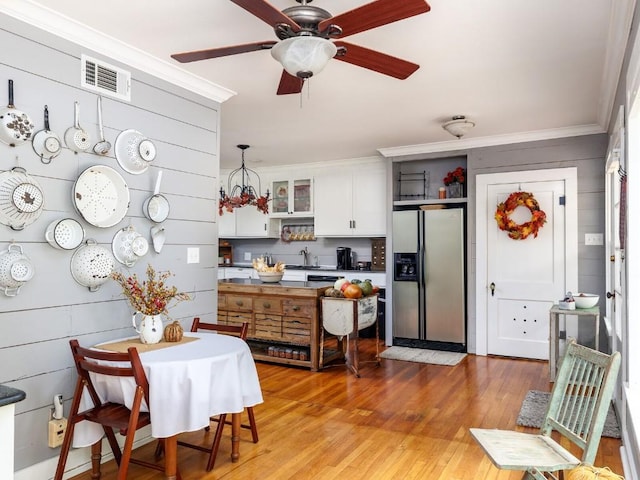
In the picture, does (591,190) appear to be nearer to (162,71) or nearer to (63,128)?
(162,71)

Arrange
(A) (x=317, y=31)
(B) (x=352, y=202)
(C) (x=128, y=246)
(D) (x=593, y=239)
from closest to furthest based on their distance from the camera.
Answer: (A) (x=317, y=31) < (C) (x=128, y=246) < (D) (x=593, y=239) < (B) (x=352, y=202)

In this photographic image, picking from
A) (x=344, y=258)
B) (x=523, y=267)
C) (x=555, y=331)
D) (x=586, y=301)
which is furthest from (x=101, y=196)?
(x=344, y=258)

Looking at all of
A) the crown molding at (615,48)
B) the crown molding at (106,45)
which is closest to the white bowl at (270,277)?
the crown molding at (106,45)

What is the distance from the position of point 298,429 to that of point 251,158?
428cm

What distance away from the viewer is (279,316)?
195 inches

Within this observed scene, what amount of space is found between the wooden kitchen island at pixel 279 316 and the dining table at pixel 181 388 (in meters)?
2.04

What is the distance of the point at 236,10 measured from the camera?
2541 mm

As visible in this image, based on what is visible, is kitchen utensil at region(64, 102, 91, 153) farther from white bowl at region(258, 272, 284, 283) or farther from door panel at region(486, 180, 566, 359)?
door panel at region(486, 180, 566, 359)

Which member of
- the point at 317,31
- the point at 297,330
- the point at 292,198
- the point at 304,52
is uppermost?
the point at 317,31

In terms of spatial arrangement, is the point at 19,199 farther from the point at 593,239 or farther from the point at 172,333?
the point at 593,239

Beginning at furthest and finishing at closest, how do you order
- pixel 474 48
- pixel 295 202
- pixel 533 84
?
pixel 295 202 → pixel 533 84 → pixel 474 48

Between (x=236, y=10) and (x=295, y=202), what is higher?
(x=236, y=10)

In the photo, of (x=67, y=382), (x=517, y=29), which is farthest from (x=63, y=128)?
(x=517, y=29)

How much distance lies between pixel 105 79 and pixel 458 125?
309 cm
